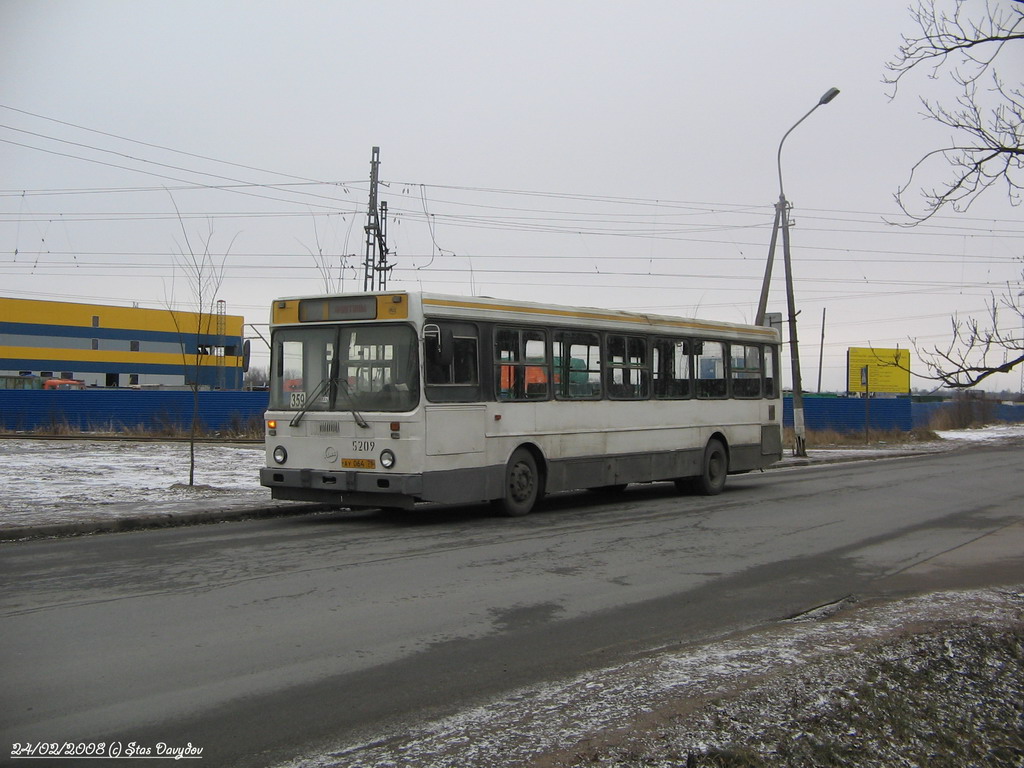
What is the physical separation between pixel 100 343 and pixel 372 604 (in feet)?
235

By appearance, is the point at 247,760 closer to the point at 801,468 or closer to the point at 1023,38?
the point at 1023,38

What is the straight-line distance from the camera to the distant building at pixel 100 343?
68.5m

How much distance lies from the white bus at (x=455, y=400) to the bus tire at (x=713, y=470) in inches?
58.2

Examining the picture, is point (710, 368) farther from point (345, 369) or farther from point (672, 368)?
point (345, 369)

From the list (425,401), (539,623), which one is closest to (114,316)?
(425,401)

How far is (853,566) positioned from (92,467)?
1521 centimetres

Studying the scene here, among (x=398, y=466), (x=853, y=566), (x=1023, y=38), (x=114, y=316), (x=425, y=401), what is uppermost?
(x=114, y=316)

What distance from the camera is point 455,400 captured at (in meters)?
12.6

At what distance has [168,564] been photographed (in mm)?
9141

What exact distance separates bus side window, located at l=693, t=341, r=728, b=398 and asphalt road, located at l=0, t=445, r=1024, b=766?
3.68 meters

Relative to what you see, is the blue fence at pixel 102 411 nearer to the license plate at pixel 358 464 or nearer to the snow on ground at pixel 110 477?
the snow on ground at pixel 110 477

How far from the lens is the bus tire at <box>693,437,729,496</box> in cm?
1762

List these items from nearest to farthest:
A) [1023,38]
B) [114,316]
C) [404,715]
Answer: [404,715] → [1023,38] → [114,316]

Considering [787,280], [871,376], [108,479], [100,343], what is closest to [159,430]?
[108,479]
